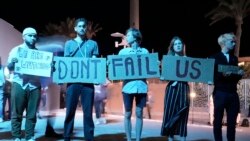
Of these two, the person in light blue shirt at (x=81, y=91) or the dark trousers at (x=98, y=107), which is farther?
the dark trousers at (x=98, y=107)

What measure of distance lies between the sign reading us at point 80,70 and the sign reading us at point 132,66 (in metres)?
0.21

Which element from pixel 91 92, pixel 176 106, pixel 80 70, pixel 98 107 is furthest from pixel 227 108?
pixel 98 107

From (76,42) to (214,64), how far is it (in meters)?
2.35

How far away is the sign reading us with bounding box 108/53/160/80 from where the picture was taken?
822cm

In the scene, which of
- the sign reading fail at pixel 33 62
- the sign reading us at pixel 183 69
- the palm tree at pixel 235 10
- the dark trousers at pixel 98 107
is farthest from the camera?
the palm tree at pixel 235 10

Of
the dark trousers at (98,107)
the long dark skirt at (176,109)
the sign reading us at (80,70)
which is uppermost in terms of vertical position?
the sign reading us at (80,70)

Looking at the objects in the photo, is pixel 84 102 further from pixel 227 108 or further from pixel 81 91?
pixel 227 108

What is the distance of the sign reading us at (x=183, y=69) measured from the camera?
27.4 ft

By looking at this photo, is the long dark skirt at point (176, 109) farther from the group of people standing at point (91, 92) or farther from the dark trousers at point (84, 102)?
the dark trousers at point (84, 102)

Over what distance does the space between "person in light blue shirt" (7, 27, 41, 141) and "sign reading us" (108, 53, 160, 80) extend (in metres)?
1.34

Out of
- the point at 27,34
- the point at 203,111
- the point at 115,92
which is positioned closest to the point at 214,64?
the point at 27,34

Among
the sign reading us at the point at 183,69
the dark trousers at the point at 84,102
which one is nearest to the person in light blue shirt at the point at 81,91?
the dark trousers at the point at 84,102

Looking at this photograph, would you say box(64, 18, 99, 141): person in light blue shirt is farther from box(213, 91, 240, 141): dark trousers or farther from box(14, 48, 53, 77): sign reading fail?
box(213, 91, 240, 141): dark trousers

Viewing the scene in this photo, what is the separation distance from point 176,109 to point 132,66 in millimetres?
1131
